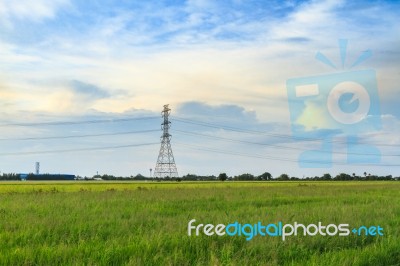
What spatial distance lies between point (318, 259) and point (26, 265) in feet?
16.1

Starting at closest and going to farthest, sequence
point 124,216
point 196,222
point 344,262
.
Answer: point 344,262 → point 196,222 → point 124,216

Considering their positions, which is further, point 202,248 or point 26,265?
point 202,248

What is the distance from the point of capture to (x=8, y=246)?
26.4 ft

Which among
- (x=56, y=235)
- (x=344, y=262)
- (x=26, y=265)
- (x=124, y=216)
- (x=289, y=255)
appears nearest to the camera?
(x=26, y=265)

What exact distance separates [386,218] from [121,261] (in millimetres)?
9457

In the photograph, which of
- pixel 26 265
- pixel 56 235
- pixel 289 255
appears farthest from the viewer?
pixel 56 235

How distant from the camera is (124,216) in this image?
1304 cm

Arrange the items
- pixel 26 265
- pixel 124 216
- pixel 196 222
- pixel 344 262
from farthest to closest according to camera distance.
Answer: pixel 124 216, pixel 196 222, pixel 344 262, pixel 26 265

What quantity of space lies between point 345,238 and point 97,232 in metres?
5.65

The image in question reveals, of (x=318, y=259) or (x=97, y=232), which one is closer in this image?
(x=318, y=259)

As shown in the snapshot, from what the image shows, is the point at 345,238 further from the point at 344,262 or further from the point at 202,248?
the point at 202,248

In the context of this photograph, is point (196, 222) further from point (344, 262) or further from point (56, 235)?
point (344, 262)

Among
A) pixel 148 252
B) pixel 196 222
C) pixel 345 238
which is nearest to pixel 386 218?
pixel 345 238

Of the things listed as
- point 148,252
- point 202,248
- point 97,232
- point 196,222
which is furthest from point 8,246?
point 196,222
